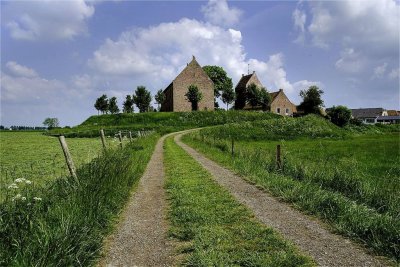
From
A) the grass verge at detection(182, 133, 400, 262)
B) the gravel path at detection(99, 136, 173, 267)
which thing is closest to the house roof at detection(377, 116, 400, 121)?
the grass verge at detection(182, 133, 400, 262)

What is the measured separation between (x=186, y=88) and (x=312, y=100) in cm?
3226

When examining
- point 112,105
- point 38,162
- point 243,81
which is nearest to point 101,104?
point 112,105

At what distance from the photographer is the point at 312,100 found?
92.2m

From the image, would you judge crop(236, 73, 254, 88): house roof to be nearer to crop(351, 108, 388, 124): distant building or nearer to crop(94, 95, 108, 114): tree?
crop(94, 95, 108, 114): tree

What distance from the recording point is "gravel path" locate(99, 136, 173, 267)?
6828mm

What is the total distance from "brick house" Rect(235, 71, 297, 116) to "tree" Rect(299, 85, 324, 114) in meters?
8.06

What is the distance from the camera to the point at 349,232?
317 inches

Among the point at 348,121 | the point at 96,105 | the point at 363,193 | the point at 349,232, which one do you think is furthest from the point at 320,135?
the point at 96,105

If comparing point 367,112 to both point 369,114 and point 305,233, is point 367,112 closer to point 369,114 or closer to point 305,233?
point 369,114

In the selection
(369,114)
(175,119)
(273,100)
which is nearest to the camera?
(175,119)

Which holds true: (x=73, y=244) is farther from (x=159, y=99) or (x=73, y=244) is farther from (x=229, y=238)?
(x=159, y=99)

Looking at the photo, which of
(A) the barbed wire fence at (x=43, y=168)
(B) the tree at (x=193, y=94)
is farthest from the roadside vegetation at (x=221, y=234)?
(B) the tree at (x=193, y=94)

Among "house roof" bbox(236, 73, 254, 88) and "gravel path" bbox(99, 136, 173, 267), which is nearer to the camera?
"gravel path" bbox(99, 136, 173, 267)

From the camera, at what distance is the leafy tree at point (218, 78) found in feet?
355
